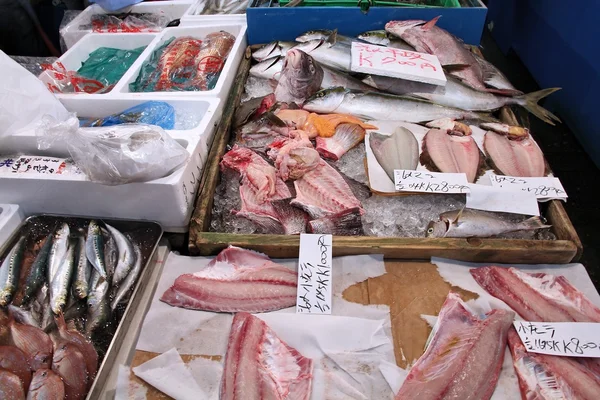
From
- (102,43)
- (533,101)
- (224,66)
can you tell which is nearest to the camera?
(533,101)

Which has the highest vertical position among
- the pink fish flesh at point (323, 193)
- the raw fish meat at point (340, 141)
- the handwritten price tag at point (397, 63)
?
the handwritten price tag at point (397, 63)

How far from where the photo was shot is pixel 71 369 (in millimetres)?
1416

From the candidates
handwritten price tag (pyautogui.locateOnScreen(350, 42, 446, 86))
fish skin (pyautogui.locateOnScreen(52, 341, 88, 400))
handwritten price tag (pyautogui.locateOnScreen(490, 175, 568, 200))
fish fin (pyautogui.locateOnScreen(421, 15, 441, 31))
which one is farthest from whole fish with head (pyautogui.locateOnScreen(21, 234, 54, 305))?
fish fin (pyautogui.locateOnScreen(421, 15, 441, 31))

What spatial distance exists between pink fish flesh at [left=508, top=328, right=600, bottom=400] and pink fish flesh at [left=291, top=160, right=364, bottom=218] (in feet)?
2.98

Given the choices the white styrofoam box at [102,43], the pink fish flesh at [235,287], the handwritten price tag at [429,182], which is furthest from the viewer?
the white styrofoam box at [102,43]

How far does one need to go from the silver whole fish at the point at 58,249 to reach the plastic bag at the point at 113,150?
340mm

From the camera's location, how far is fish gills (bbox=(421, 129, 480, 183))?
2115 mm

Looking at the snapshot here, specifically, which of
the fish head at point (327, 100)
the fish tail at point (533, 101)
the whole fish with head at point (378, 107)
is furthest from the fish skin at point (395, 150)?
the fish tail at point (533, 101)

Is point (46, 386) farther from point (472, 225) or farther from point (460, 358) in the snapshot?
point (472, 225)

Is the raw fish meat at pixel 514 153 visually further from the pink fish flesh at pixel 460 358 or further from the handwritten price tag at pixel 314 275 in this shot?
the handwritten price tag at pixel 314 275

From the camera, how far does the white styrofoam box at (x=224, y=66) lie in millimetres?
2455

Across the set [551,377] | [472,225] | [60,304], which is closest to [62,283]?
[60,304]

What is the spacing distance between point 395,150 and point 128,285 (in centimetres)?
156

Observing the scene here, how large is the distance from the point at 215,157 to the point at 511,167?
1.68 meters
